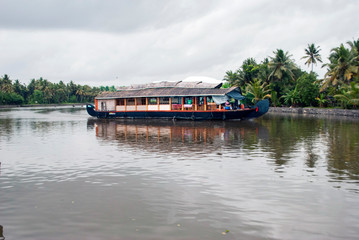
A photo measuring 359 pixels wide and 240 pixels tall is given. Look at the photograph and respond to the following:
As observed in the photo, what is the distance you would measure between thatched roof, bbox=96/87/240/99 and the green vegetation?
48.6 feet

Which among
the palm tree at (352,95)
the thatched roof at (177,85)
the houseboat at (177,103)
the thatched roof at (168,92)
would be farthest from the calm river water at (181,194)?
the palm tree at (352,95)

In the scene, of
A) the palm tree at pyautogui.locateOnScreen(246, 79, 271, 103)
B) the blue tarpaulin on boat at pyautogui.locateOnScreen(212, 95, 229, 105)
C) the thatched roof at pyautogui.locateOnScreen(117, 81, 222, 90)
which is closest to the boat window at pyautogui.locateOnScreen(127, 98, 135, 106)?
the thatched roof at pyautogui.locateOnScreen(117, 81, 222, 90)

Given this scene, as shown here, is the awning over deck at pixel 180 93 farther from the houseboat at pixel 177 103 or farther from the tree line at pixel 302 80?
the tree line at pixel 302 80

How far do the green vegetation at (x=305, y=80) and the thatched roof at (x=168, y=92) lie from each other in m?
14.8

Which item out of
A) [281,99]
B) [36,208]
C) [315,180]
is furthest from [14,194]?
[281,99]

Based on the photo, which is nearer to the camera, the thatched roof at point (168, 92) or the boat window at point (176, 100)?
the thatched roof at point (168, 92)

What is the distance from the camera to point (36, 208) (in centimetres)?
725

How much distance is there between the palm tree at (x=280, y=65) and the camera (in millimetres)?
54531

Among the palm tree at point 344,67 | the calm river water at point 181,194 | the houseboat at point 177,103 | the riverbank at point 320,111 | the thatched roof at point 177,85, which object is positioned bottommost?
the calm river water at point 181,194

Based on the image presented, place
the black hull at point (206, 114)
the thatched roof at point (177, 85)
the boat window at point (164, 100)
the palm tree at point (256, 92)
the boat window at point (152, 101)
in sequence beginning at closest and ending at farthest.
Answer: the black hull at point (206, 114)
the thatched roof at point (177, 85)
the boat window at point (164, 100)
the boat window at point (152, 101)
the palm tree at point (256, 92)

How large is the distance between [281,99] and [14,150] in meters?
48.9

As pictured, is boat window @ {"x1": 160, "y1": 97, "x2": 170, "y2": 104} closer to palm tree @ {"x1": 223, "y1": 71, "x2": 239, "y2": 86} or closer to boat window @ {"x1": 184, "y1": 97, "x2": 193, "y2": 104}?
boat window @ {"x1": 184, "y1": 97, "x2": 193, "y2": 104}

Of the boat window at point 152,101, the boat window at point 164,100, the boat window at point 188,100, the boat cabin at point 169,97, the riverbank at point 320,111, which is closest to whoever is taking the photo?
the boat cabin at point 169,97

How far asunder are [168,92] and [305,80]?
23.3 m
